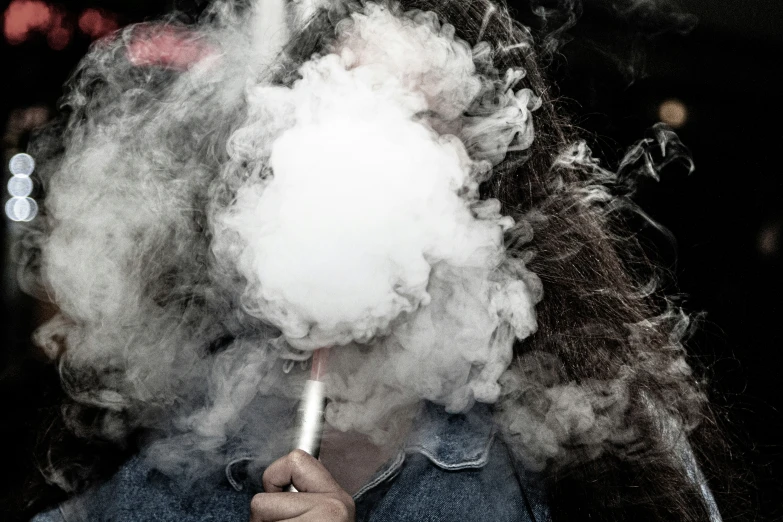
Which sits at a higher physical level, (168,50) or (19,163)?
(168,50)

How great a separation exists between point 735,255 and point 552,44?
1407 mm

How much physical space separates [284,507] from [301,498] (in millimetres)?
38

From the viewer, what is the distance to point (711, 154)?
3482 millimetres

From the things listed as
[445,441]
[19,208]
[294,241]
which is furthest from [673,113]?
[19,208]

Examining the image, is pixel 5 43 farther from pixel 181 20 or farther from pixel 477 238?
pixel 477 238

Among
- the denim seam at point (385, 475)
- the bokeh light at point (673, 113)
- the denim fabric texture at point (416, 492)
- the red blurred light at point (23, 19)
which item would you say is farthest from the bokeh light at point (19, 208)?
the bokeh light at point (673, 113)

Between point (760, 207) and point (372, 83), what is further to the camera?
point (760, 207)

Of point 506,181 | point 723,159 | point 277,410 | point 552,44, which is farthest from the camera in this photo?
point 723,159

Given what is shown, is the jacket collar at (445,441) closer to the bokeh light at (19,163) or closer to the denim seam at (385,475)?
the denim seam at (385,475)

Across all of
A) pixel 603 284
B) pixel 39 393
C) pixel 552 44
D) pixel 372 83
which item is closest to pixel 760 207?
pixel 552 44

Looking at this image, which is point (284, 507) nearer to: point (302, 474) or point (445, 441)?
point (302, 474)

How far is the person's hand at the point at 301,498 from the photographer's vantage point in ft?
4.48

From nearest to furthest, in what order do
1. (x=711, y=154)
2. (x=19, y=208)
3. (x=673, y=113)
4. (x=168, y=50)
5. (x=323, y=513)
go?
(x=323, y=513) < (x=168, y=50) < (x=711, y=154) < (x=673, y=113) < (x=19, y=208)

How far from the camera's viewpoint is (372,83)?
1.64m
